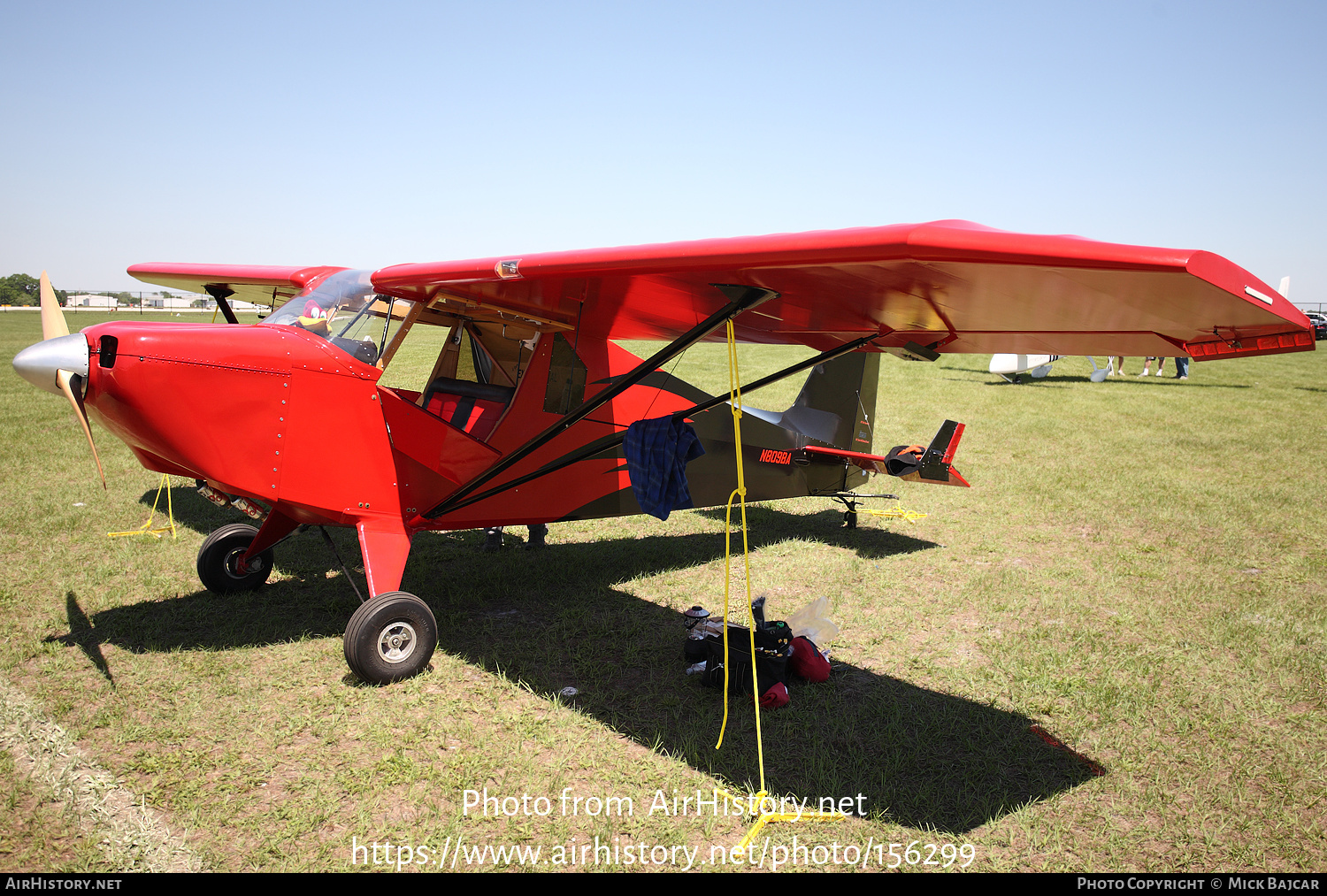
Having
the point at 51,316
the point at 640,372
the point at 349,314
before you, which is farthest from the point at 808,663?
the point at 51,316

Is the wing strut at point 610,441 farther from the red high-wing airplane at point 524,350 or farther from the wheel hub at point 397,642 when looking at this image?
the wheel hub at point 397,642

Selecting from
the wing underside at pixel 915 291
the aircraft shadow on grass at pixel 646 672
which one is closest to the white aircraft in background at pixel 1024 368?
the aircraft shadow on grass at pixel 646 672

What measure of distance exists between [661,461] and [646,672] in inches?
56.0

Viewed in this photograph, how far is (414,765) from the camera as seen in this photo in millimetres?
3596

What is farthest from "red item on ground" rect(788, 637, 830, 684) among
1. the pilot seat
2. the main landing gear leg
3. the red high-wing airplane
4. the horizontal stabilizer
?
the horizontal stabilizer

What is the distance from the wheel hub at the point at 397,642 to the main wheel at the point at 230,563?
6.66ft

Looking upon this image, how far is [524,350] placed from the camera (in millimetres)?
5422

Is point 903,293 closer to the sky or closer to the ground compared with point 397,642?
closer to the sky

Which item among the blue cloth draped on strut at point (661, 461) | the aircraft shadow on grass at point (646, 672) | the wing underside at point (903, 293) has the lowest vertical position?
the aircraft shadow on grass at point (646, 672)

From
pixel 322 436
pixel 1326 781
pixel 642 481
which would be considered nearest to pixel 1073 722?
pixel 1326 781

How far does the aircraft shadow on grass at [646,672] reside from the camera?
359cm

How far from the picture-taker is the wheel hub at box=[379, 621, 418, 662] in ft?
14.5

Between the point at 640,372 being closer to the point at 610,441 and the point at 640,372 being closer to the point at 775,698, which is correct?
the point at 610,441
